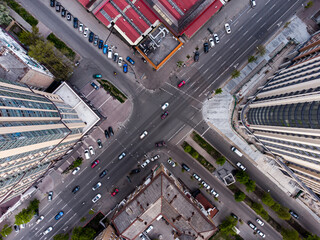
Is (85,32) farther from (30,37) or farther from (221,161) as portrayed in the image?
(221,161)

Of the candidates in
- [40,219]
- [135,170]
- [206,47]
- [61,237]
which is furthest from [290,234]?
[40,219]

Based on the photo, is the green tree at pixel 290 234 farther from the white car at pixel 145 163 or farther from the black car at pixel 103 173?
the black car at pixel 103 173

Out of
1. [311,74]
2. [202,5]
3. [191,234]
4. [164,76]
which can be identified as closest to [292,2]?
[202,5]

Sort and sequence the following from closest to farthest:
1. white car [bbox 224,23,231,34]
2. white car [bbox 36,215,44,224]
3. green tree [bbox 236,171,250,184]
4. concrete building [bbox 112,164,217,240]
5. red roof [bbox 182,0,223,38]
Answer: concrete building [bbox 112,164,217,240]
red roof [bbox 182,0,223,38]
green tree [bbox 236,171,250,184]
white car [bbox 224,23,231,34]
white car [bbox 36,215,44,224]

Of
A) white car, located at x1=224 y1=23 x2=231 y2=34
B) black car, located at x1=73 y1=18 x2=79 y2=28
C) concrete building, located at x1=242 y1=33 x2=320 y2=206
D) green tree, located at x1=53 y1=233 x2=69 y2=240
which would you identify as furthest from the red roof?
green tree, located at x1=53 y1=233 x2=69 y2=240

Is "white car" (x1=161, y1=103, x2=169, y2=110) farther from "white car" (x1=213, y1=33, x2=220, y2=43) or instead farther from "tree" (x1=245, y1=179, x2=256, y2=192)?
"tree" (x1=245, y1=179, x2=256, y2=192)

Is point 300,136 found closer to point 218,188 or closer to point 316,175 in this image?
point 316,175
